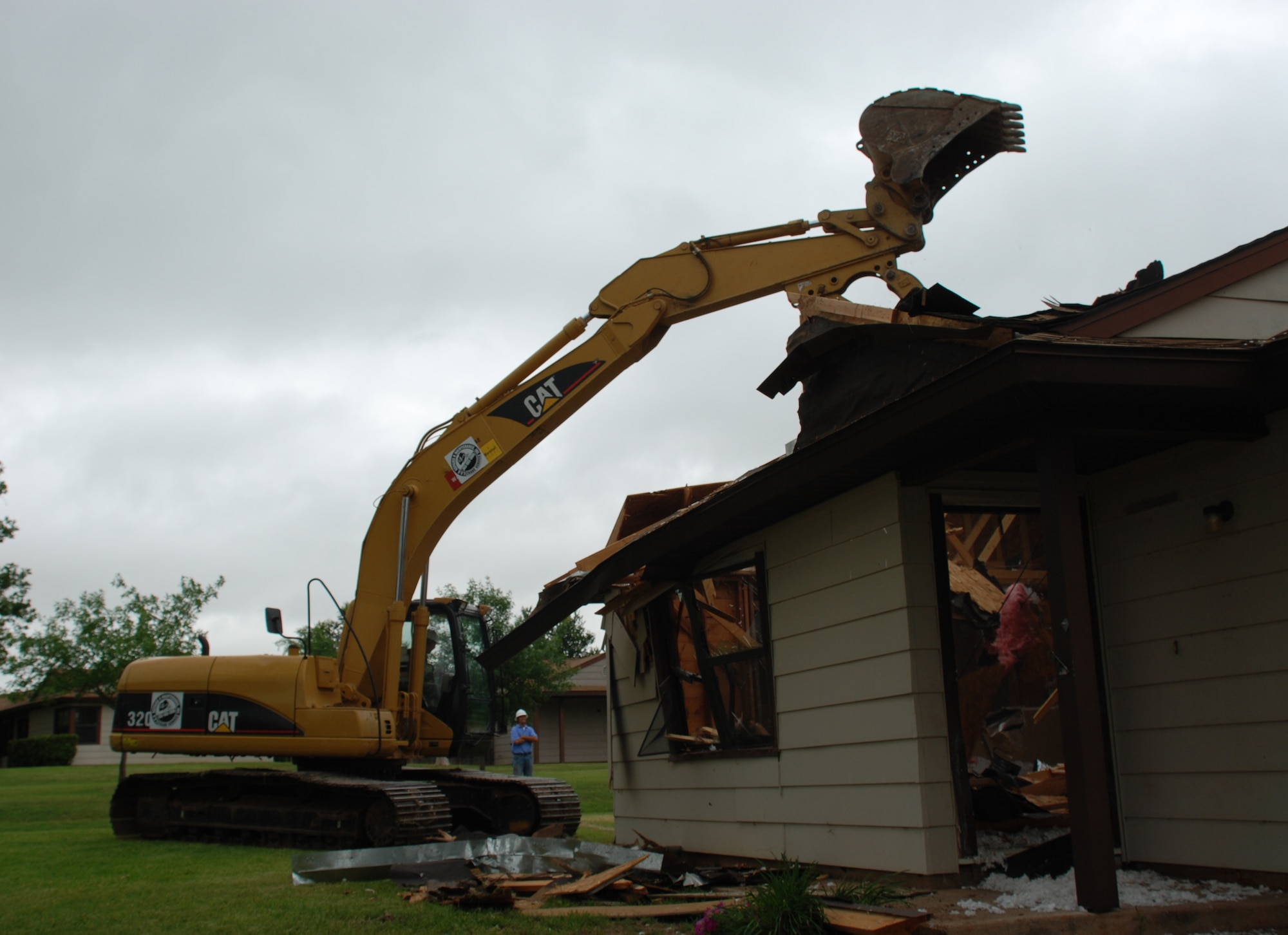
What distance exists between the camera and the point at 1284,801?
5207 millimetres

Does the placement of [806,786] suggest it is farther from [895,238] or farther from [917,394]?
[895,238]

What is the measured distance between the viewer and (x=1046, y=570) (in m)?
6.90

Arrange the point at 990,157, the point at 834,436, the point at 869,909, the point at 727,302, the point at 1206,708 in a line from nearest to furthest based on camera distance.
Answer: the point at 869,909 → the point at 1206,708 → the point at 834,436 → the point at 990,157 → the point at 727,302

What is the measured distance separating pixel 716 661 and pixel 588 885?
241cm

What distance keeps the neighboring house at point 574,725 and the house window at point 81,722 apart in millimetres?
16525

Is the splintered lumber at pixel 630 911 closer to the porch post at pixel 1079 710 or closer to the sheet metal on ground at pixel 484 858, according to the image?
the sheet metal on ground at pixel 484 858

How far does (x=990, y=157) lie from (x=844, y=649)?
3.71 metres

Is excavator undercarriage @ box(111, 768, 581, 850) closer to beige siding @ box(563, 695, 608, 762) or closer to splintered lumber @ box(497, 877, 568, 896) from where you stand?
splintered lumber @ box(497, 877, 568, 896)

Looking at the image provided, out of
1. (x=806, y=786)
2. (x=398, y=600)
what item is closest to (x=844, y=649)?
Result: (x=806, y=786)

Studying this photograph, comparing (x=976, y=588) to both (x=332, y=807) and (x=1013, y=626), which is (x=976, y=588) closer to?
(x=1013, y=626)

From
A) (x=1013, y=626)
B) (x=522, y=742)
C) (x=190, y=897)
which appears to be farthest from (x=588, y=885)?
(x=522, y=742)

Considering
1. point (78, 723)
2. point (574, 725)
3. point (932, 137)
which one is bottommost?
point (574, 725)

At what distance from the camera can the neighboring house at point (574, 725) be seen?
122 ft

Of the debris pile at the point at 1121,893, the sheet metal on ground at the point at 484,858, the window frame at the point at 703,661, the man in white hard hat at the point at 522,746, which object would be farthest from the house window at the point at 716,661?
the man in white hard hat at the point at 522,746
